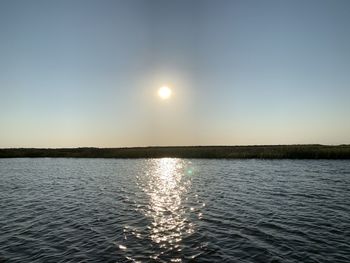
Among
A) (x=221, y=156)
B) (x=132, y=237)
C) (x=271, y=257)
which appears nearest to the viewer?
(x=271, y=257)

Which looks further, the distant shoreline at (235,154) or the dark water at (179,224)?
the distant shoreline at (235,154)

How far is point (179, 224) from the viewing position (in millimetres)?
19234

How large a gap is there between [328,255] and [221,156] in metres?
64.7

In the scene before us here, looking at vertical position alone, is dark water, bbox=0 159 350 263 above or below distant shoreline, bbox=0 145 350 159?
below

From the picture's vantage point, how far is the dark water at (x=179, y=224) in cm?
1423

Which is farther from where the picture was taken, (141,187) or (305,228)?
(141,187)

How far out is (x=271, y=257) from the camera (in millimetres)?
13578

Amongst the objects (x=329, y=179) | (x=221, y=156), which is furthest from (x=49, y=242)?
(x=221, y=156)

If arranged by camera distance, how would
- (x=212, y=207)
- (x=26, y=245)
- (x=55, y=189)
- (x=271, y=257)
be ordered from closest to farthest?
(x=271, y=257)
(x=26, y=245)
(x=212, y=207)
(x=55, y=189)

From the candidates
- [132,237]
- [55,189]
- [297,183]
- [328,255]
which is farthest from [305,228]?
[55,189]

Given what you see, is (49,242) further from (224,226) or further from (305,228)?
(305,228)

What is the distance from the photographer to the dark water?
1423 cm

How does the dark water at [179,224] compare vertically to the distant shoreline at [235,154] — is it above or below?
below

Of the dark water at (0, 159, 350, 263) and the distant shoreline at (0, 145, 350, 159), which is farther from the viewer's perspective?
the distant shoreline at (0, 145, 350, 159)
